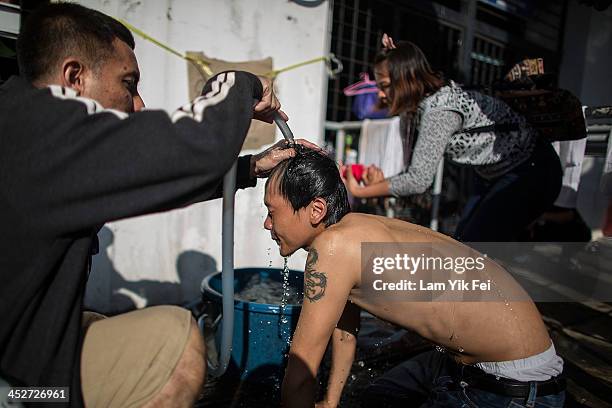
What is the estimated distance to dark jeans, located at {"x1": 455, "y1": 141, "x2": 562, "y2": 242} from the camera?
3031mm

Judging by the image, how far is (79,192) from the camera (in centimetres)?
112

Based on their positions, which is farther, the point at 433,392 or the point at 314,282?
the point at 433,392

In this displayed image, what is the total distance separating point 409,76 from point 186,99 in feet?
6.30

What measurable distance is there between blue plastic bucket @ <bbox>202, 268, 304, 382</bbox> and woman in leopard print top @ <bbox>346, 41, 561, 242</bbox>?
1105 millimetres

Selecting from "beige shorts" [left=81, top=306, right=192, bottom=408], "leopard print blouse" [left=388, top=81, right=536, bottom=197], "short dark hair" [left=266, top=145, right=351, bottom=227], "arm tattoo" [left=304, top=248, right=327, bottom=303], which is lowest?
"beige shorts" [left=81, top=306, right=192, bottom=408]

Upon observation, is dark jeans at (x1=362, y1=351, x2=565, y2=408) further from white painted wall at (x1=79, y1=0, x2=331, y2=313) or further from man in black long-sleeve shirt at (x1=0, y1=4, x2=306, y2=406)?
white painted wall at (x1=79, y1=0, x2=331, y2=313)

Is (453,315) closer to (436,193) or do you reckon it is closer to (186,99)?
(186,99)

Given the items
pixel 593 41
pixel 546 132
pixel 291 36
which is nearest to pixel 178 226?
pixel 291 36

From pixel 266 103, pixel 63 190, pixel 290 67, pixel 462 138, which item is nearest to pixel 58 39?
pixel 63 190

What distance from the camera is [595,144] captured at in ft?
11.9

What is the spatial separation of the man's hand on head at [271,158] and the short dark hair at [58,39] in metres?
0.86

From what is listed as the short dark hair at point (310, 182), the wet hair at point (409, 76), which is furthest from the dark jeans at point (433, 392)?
the wet hair at point (409, 76)

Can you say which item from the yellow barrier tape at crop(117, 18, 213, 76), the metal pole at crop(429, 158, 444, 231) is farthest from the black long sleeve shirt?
the metal pole at crop(429, 158, 444, 231)

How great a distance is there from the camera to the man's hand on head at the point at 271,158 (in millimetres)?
2092
